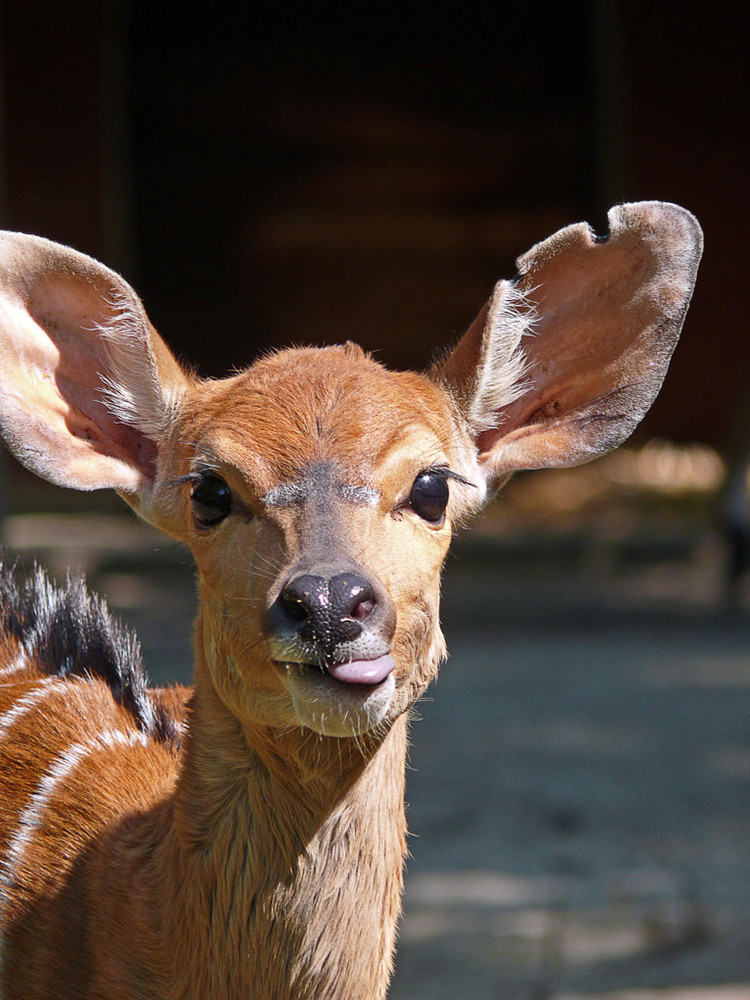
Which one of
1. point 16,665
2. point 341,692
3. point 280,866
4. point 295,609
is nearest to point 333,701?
point 341,692

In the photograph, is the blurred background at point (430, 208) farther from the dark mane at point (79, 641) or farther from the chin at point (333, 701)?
the chin at point (333, 701)

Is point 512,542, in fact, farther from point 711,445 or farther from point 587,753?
point 587,753

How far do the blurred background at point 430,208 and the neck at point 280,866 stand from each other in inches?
200

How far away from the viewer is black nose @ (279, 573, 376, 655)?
198 centimetres

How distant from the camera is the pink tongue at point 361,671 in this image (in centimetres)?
202

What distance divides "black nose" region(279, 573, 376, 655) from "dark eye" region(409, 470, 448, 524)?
Answer: 32 centimetres

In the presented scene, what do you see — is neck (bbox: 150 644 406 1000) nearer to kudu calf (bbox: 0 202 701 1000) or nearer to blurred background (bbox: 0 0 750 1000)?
kudu calf (bbox: 0 202 701 1000)

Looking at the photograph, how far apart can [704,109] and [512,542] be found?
361 centimetres

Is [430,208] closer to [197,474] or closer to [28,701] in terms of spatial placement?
[28,701]

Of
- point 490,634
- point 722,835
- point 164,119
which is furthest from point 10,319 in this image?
point 164,119

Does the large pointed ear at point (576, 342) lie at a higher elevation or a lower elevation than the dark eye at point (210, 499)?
higher

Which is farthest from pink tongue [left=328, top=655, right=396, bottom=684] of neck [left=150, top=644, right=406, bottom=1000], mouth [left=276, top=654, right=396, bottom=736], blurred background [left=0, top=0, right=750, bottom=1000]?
blurred background [left=0, top=0, right=750, bottom=1000]

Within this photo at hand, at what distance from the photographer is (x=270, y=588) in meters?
2.11

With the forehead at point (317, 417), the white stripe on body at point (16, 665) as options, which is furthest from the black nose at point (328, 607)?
the white stripe on body at point (16, 665)
